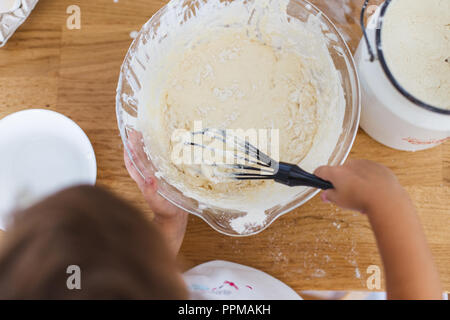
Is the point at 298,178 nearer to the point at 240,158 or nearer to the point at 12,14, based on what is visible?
the point at 240,158

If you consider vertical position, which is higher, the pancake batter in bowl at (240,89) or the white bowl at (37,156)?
the pancake batter in bowl at (240,89)

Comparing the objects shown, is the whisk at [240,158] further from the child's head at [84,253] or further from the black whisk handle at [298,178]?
the child's head at [84,253]

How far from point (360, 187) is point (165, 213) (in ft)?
1.18

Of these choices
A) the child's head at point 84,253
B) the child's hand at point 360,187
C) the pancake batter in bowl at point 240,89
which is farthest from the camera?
the pancake batter in bowl at point 240,89

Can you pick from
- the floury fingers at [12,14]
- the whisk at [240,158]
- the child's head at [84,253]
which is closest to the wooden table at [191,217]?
the floury fingers at [12,14]

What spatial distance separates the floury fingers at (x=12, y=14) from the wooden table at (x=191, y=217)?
0.02 m

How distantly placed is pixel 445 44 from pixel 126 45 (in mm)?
555

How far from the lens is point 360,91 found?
594mm

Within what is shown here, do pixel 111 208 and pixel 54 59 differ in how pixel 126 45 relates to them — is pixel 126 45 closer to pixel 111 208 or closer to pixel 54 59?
pixel 54 59

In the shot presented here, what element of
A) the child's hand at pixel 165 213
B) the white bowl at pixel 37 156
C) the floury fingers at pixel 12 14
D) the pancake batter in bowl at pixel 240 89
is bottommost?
the child's hand at pixel 165 213

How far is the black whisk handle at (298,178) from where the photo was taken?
0.51 metres

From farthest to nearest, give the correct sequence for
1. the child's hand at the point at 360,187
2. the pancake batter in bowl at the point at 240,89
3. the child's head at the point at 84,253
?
the pancake batter in bowl at the point at 240,89
the child's hand at the point at 360,187
the child's head at the point at 84,253

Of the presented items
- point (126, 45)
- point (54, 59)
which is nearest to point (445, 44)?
point (126, 45)

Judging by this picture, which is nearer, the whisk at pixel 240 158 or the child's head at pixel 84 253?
the child's head at pixel 84 253
